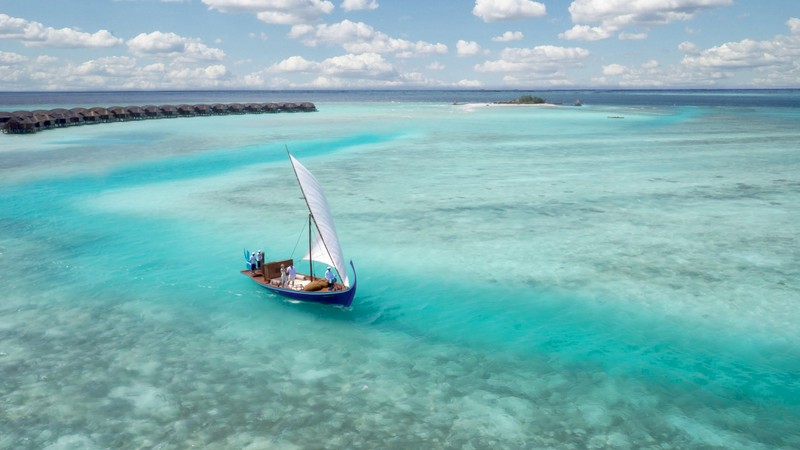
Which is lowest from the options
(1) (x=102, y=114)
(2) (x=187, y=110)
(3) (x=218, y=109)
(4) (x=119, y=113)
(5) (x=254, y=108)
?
(1) (x=102, y=114)

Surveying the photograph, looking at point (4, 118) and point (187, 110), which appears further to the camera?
point (187, 110)

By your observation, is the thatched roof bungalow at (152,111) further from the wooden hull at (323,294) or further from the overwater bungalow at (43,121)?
the wooden hull at (323,294)

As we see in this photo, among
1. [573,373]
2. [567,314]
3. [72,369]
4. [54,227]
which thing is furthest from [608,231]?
[54,227]

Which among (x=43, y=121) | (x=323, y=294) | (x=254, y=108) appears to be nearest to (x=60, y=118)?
(x=43, y=121)

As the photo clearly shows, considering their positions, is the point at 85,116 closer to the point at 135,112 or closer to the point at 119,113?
the point at 119,113

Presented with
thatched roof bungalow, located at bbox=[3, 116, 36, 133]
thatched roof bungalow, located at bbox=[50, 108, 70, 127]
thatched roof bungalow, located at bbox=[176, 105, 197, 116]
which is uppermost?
thatched roof bungalow, located at bbox=[176, 105, 197, 116]

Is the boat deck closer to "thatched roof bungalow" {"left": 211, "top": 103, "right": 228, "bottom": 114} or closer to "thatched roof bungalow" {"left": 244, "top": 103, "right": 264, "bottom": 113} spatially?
"thatched roof bungalow" {"left": 211, "top": 103, "right": 228, "bottom": 114}

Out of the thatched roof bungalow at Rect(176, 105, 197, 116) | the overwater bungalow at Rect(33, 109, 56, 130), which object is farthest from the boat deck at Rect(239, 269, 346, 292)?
the thatched roof bungalow at Rect(176, 105, 197, 116)

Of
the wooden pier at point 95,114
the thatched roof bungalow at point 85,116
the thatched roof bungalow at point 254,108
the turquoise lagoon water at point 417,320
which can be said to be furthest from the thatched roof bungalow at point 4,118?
the turquoise lagoon water at point 417,320
